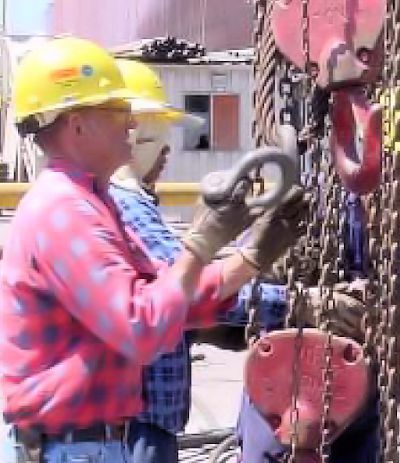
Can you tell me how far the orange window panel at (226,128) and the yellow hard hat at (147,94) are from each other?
15476 mm

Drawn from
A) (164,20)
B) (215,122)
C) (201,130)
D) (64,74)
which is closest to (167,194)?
(64,74)

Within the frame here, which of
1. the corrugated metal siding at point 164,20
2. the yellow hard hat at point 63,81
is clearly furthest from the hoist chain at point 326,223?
the corrugated metal siding at point 164,20

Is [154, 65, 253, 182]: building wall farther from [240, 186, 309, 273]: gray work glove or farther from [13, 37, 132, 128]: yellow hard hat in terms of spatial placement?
[240, 186, 309, 273]: gray work glove

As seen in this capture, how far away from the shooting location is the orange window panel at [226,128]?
65.3ft

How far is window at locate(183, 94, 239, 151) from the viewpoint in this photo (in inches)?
777

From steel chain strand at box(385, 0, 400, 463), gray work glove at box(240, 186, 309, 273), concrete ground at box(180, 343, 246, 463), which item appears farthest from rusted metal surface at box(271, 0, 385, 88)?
concrete ground at box(180, 343, 246, 463)

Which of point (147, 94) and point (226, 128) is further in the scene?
point (226, 128)

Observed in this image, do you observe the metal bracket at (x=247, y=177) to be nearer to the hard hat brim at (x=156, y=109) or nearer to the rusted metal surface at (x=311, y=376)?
the rusted metal surface at (x=311, y=376)

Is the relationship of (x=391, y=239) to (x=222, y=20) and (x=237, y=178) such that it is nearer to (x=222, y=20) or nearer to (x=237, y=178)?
(x=237, y=178)

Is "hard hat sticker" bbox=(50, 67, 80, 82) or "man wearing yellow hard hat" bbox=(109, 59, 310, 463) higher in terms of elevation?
"hard hat sticker" bbox=(50, 67, 80, 82)

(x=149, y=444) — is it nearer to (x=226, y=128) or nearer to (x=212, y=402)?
(x=212, y=402)

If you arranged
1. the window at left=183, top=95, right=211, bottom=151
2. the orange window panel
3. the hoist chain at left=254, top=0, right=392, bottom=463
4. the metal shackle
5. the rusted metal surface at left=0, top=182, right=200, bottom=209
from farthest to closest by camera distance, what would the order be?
1. the orange window panel
2. the window at left=183, top=95, right=211, bottom=151
3. the rusted metal surface at left=0, top=182, right=200, bottom=209
4. the hoist chain at left=254, top=0, right=392, bottom=463
5. the metal shackle

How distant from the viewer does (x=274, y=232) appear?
2703 millimetres

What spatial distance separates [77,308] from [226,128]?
57.7ft
